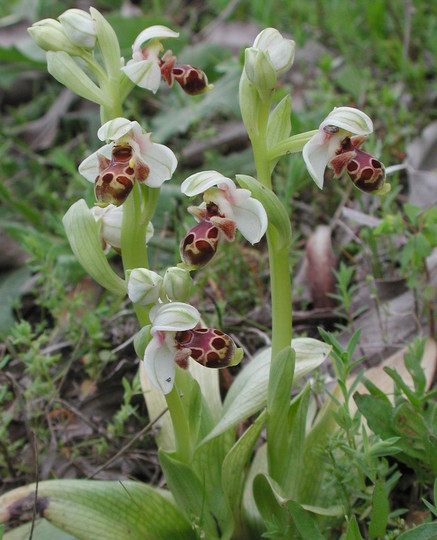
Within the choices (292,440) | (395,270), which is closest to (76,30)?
(292,440)

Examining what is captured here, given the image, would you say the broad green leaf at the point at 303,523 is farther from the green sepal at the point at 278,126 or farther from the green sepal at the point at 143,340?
the green sepal at the point at 278,126

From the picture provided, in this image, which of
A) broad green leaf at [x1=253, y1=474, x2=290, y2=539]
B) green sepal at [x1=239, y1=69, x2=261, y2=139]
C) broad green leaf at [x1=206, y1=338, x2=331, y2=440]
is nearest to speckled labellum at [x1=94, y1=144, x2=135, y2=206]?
green sepal at [x1=239, y1=69, x2=261, y2=139]

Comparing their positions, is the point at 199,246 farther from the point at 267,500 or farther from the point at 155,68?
the point at 267,500

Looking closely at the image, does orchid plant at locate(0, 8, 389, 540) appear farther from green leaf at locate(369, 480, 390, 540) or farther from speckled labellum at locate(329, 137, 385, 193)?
green leaf at locate(369, 480, 390, 540)

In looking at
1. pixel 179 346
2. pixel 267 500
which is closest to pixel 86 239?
pixel 179 346

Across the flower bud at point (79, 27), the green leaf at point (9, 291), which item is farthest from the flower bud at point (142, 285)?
the green leaf at point (9, 291)
